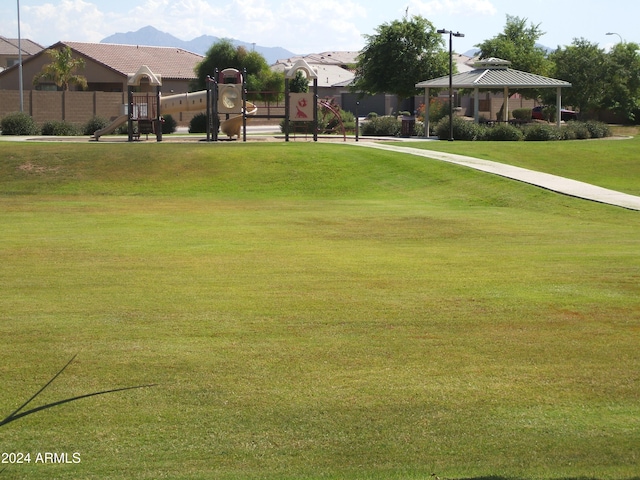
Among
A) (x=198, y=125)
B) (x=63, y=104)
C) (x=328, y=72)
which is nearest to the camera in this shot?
(x=198, y=125)

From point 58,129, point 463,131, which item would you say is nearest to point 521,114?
point 463,131

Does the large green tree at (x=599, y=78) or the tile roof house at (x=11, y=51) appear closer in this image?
the large green tree at (x=599, y=78)

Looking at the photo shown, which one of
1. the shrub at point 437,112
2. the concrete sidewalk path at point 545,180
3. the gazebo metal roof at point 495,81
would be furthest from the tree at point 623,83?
the concrete sidewalk path at point 545,180

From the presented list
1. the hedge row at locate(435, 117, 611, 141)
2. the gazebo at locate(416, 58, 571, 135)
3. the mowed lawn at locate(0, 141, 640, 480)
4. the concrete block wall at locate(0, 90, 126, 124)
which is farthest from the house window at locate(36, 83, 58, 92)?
the mowed lawn at locate(0, 141, 640, 480)

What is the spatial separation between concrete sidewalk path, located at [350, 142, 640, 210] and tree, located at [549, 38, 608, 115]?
37.9 meters

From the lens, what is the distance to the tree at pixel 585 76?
66688 millimetres

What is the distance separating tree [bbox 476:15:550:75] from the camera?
7050 cm

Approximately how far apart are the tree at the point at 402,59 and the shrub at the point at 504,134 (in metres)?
23.4

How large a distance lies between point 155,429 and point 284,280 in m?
5.17

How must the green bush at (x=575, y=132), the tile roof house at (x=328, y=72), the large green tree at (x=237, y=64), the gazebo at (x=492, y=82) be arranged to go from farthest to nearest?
1. the tile roof house at (x=328, y=72)
2. the large green tree at (x=237, y=64)
3. the gazebo at (x=492, y=82)
4. the green bush at (x=575, y=132)

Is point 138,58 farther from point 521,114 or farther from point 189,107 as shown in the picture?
point 189,107

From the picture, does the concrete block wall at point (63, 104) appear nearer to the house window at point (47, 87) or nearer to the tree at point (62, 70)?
the tree at point (62, 70)

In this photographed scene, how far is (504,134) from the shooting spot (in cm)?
4041

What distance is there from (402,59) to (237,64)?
16.0 meters
